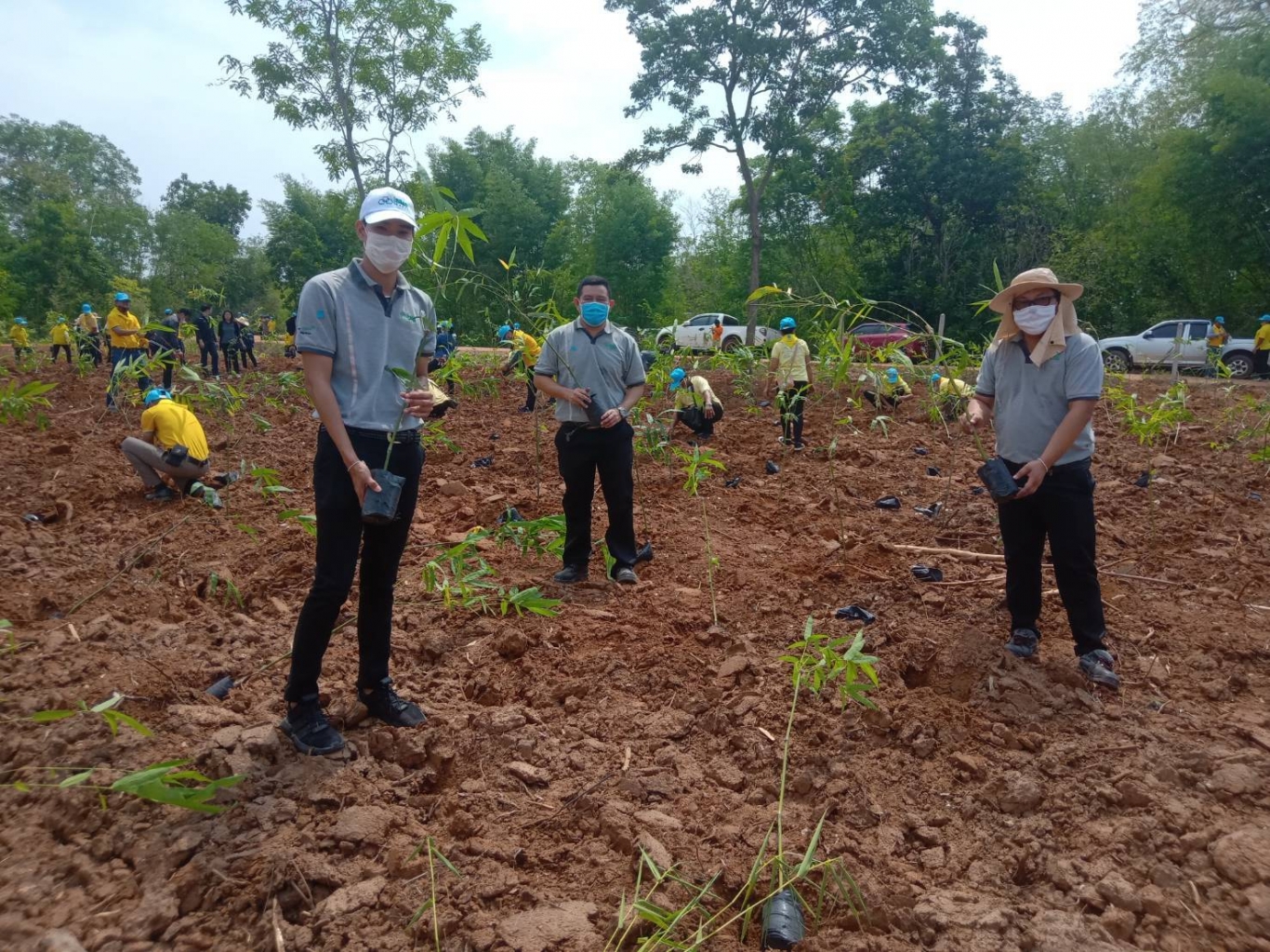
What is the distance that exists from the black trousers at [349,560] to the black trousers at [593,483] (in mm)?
1326

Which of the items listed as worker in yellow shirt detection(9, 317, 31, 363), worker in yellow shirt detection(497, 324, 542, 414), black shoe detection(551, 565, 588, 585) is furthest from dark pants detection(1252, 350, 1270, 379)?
worker in yellow shirt detection(9, 317, 31, 363)

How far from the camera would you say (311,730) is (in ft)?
7.71

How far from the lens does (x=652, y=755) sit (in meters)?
2.41

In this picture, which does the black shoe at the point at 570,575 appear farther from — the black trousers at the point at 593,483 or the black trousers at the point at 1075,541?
the black trousers at the point at 1075,541

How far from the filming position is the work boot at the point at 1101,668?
2717 millimetres

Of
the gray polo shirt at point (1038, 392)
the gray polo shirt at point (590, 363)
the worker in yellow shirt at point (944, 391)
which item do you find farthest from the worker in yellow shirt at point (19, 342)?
the gray polo shirt at point (1038, 392)

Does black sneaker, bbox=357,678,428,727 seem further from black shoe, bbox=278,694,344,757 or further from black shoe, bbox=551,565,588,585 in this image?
black shoe, bbox=551,565,588,585

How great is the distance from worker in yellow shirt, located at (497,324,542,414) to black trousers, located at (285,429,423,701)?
194 cm

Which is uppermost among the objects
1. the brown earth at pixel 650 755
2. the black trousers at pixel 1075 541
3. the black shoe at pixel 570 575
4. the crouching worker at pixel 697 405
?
the crouching worker at pixel 697 405

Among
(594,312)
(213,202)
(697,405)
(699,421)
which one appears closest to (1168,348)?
(699,421)

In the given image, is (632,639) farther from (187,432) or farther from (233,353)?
(233,353)

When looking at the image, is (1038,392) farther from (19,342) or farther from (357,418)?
(19,342)

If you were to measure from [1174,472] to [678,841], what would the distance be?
5.29 metres

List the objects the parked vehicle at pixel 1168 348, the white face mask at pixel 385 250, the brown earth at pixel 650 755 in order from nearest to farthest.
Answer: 1. the brown earth at pixel 650 755
2. the white face mask at pixel 385 250
3. the parked vehicle at pixel 1168 348
